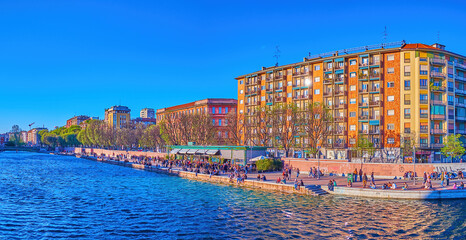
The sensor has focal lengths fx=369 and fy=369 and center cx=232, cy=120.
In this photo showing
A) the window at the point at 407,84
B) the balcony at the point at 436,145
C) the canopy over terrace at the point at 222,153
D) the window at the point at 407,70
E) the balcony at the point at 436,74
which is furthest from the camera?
the window at the point at 407,70

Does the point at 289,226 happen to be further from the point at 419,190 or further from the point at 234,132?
the point at 234,132

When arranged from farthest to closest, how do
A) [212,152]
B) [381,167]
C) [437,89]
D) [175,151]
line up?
[175,151], [212,152], [437,89], [381,167]

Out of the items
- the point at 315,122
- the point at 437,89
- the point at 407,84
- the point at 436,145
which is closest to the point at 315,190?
the point at 315,122

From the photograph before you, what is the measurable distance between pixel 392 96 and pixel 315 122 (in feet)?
54.7

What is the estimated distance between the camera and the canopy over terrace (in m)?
70.2

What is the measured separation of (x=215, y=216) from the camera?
1394 inches

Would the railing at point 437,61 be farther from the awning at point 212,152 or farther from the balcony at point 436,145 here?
the awning at point 212,152

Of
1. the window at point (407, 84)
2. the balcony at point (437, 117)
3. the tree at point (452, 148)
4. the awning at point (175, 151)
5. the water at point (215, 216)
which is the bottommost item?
the water at point (215, 216)

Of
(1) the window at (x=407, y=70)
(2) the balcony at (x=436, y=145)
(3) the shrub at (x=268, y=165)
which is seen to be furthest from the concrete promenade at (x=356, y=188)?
(1) the window at (x=407, y=70)

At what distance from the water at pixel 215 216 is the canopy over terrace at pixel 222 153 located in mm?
19238

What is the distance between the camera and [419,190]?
4334 cm

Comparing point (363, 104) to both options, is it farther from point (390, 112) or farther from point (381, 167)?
point (381, 167)

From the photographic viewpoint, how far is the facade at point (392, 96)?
233 ft

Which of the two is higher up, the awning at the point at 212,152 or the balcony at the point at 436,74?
the balcony at the point at 436,74
